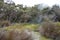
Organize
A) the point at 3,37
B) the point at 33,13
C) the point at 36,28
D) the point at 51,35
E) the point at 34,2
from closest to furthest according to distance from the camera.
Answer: the point at 3,37, the point at 51,35, the point at 36,28, the point at 33,13, the point at 34,2

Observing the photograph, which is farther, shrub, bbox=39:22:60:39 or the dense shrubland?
shrub, bbox=39:22:60:39

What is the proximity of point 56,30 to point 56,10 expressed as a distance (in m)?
2.78

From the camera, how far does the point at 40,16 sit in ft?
26.1

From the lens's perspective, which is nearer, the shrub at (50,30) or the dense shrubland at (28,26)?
the dense shrubland at (28,26)

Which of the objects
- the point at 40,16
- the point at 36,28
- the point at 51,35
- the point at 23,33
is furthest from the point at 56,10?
the point at 23,33

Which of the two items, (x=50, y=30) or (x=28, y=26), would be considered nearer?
(x=50, y=30)

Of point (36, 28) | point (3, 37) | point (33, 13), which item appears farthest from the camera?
point (33, 13)

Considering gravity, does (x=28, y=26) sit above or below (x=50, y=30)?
below

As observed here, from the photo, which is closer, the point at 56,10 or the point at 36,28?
the point at 36,28

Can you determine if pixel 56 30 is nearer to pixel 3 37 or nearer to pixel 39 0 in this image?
pixel 3 37

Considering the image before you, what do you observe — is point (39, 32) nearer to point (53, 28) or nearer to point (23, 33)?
point (53, 28)

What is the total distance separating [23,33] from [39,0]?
261 inches

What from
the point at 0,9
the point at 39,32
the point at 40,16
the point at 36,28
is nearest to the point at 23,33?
the point at 39,32

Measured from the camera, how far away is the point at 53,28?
228 inches
